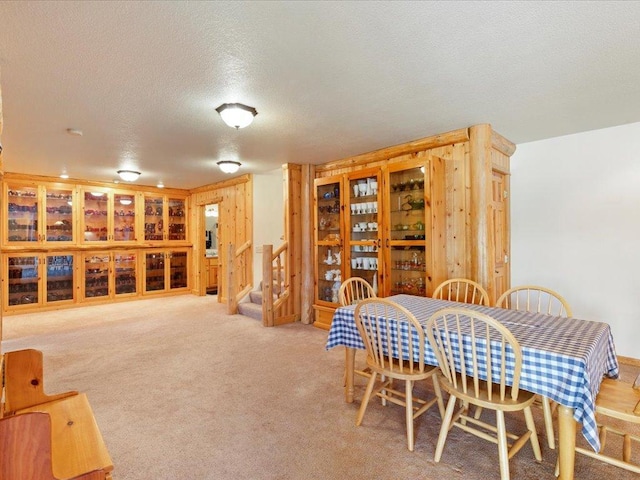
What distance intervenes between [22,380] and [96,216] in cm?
617

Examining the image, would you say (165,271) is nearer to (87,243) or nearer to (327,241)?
(87,243)

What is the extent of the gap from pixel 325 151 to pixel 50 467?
4039 mm

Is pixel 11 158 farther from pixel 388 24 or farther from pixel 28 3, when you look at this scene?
pixel 388 24

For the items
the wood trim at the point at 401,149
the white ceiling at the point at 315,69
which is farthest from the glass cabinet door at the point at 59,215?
the wood trim at the point at 401,149

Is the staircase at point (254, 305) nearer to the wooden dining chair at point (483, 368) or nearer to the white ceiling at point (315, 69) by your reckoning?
the white ceiling at point (315, 69)

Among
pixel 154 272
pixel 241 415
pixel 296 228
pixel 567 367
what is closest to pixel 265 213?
pixel 296 228

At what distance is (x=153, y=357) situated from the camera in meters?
3.74

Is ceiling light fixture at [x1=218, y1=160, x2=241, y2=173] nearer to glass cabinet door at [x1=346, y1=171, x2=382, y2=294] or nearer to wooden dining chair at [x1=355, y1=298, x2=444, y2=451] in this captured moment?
glass cabinet door at [x1=346, y1=171, x2=382, y2=294]

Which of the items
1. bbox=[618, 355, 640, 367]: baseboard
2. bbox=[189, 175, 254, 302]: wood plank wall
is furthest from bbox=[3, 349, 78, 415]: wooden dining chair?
bbox=[618, 355, 640, 367]: baseboard

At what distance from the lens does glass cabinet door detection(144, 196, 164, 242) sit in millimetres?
7387

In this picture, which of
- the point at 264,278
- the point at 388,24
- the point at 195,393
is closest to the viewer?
the point at 388,24

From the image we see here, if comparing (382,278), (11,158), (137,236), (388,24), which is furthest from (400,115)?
(137,236)

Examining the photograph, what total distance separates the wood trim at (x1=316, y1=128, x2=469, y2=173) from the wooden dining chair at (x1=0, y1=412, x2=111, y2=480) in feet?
12.5

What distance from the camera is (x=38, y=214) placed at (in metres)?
6.09
